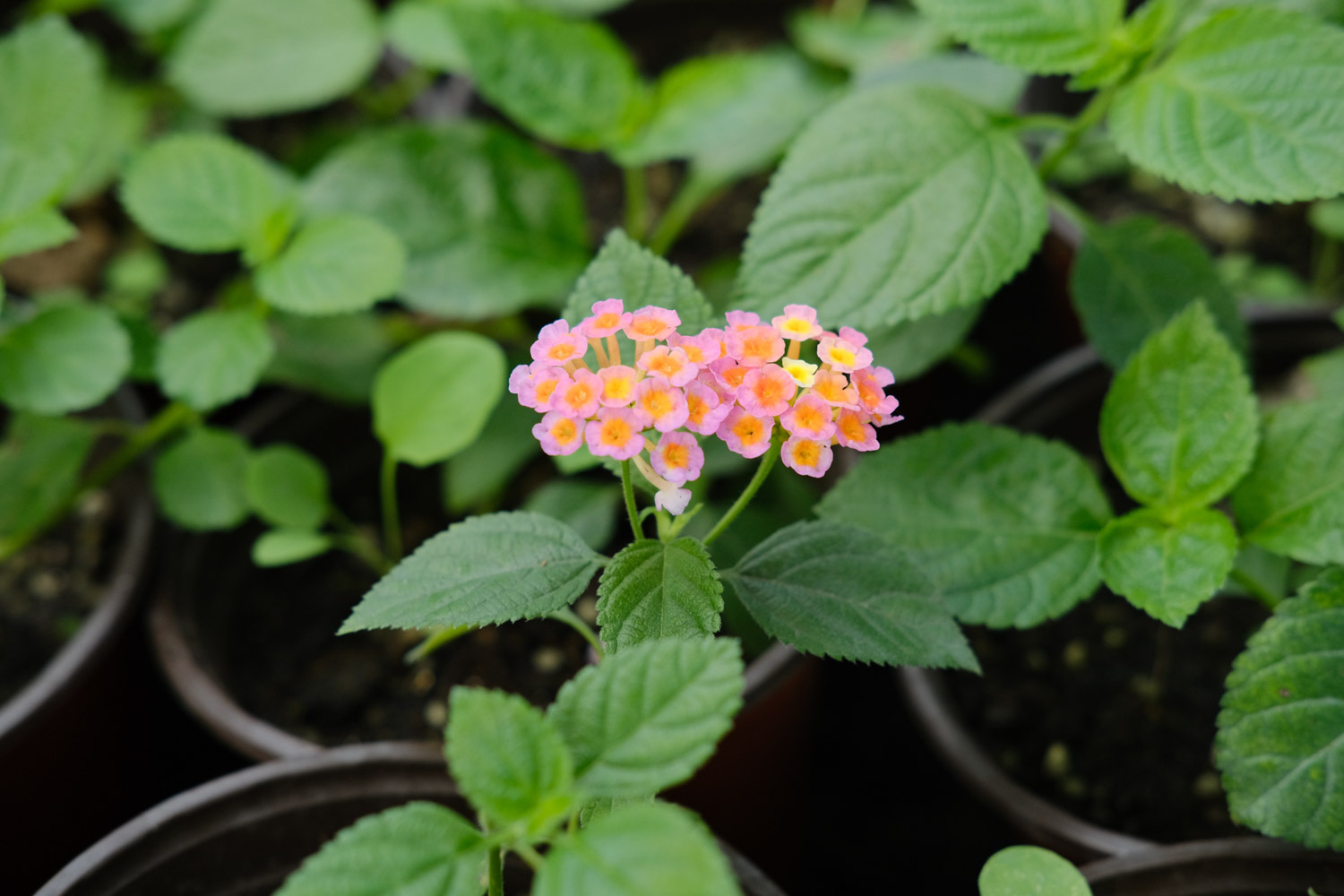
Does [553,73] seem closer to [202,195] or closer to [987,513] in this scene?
[202,195]

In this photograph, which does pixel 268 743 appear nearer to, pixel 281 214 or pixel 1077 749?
pixel 281 214

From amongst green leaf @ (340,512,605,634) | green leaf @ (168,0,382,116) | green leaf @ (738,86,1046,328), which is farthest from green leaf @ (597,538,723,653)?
green leaf @ (168,0,382,116)

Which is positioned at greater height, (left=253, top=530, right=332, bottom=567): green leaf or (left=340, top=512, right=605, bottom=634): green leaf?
(left=340, top=512, right=605, bottom=634): green leaf

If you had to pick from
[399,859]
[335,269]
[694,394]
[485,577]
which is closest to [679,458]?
[694,394]

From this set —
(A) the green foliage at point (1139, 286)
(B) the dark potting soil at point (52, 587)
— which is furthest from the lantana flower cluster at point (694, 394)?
(B) the dark potting soil at point (52, 587)

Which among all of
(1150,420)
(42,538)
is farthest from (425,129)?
(1150,420)

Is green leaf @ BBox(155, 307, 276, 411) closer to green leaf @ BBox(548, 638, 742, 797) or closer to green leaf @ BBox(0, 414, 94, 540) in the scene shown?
green leaf @ BBox(0, 414, 94, 540)
